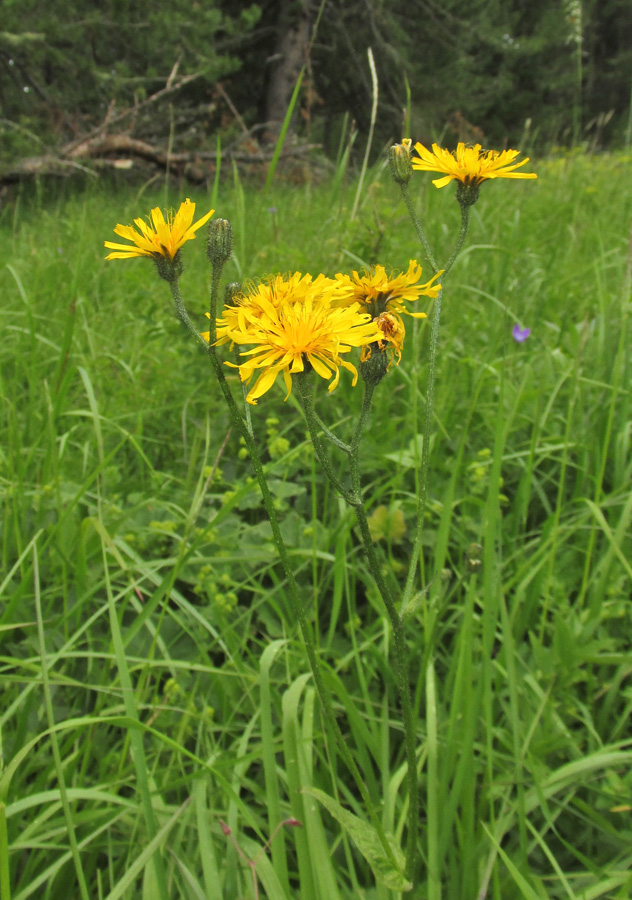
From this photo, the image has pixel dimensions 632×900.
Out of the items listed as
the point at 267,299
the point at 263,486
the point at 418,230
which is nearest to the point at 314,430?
the point at 263,486

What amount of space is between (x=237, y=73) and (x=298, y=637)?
10496 mm

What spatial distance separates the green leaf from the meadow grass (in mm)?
101

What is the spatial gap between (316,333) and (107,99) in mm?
7651

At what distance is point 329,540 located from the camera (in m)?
1.31

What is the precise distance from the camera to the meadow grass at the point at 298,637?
896 mm

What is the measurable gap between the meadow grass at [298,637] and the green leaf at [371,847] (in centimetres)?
10

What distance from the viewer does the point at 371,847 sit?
2.47ft

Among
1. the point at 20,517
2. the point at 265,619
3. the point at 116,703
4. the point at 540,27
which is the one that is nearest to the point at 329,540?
the point at 265,619

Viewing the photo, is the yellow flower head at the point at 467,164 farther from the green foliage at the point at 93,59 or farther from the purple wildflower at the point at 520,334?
the green foliage at the point at 93,59

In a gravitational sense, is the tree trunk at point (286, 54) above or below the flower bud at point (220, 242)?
above

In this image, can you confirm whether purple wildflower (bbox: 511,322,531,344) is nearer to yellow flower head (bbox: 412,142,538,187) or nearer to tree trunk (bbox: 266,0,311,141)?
yellow flower head (bbox: 412,142,538,187)

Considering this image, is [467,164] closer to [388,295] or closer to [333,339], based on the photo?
[388,295]

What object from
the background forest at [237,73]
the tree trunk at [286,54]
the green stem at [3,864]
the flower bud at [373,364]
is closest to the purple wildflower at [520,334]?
the background forest at [237,73]

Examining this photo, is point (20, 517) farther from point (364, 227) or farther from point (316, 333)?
point (364, 227)
